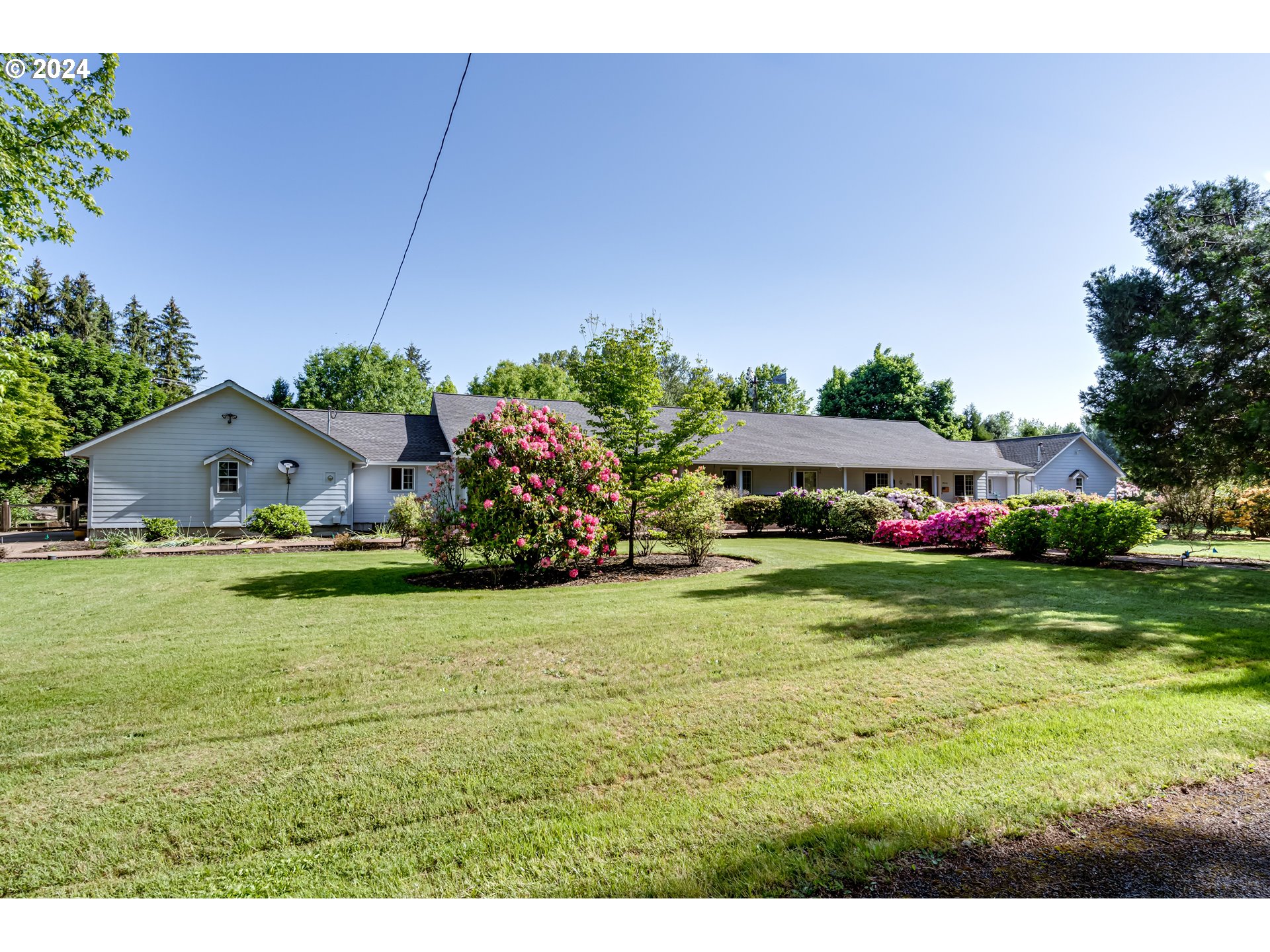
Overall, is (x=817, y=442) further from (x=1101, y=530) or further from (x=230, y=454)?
(x=230, y=454)

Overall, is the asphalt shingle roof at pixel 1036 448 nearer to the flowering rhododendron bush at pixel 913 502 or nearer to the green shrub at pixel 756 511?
the flowering rhododendron bush at pixel 913 502

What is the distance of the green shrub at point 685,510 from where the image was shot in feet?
39.1

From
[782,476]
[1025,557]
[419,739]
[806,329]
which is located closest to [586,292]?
[806,329]

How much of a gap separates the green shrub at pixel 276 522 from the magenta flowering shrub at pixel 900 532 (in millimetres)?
18567

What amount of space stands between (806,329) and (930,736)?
82.1 feet

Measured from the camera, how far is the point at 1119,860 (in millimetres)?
2434

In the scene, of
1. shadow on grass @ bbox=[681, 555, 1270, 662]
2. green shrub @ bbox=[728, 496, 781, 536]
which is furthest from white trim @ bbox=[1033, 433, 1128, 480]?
shadow on grass @ bbox=[681, 555, 1270, 662]

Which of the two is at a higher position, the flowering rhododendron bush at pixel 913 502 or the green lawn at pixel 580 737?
the flowering rhododendron bush at pixel 913 502

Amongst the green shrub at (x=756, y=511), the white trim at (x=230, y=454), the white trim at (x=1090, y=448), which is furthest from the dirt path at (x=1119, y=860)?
the white trim at (x=1090, y=448)

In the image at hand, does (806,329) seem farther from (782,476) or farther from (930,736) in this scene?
(930,736)

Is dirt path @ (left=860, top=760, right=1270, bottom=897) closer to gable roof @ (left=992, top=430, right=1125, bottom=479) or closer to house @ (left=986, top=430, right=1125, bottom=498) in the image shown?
house @ (left=986, top=430, right=1125, bottom=498)

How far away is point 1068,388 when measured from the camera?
17125mm

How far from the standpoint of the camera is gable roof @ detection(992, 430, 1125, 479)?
33.2 m

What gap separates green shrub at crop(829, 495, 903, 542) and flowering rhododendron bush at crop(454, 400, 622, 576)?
1035 cm
